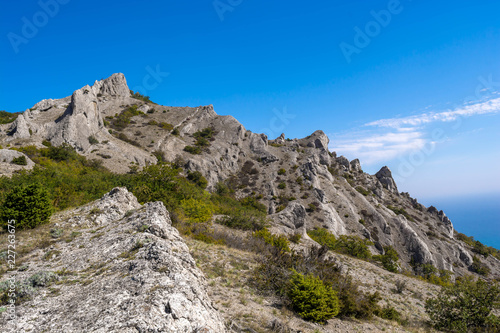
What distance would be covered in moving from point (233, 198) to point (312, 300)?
1995 inches

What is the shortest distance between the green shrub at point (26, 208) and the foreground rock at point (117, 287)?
367 cm

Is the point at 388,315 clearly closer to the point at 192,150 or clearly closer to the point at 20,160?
the point at 20,160

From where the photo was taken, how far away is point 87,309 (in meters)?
5.22

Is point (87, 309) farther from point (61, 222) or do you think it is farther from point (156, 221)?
point (61, 222)

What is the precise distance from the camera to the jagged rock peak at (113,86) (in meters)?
90.6

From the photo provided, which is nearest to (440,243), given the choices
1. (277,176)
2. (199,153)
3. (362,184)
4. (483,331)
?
(362,184)

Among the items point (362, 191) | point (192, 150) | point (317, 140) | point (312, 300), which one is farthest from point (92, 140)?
point (317, 140)

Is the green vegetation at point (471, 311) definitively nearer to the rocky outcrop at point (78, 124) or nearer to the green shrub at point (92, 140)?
the rocky outcrop at point (78, 124)

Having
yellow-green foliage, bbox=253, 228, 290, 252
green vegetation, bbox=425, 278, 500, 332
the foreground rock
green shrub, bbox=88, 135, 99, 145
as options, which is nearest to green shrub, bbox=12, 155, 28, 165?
green shrub, bbox=88, 135, 99, 145

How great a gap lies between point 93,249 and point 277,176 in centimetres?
6200

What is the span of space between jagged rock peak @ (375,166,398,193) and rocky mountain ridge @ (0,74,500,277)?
43 centimetres

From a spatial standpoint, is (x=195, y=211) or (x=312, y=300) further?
(x=195, y=211)

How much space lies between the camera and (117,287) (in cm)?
→ 581

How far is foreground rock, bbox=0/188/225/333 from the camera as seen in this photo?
15.8ft
